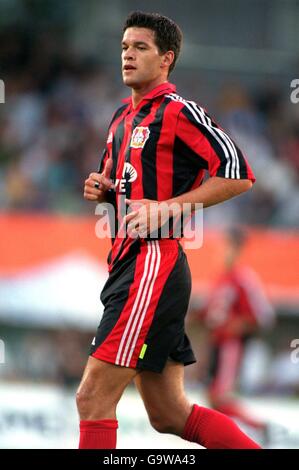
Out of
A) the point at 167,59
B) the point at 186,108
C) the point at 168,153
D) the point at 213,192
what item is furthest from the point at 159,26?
the point at 213,192

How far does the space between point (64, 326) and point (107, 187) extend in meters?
7.10

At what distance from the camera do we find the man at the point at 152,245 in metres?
4.79

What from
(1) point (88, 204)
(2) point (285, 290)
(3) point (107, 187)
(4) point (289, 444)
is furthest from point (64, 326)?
(3) point (107, 187)

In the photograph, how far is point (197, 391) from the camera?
1127 centimetres

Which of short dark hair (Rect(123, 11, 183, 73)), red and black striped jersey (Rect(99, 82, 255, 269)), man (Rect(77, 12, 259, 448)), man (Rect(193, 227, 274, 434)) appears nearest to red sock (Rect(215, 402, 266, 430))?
man (Rect(193, 227, 274, 434))

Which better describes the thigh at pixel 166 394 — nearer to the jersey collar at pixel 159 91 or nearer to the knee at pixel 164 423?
the knee at pixel 164 423

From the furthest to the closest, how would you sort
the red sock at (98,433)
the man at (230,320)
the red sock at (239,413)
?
the man at (230,320), the red sock at (239,413), the red sock at (98,433)

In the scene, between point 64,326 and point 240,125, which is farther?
point 240,125

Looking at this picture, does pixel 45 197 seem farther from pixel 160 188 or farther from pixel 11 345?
pixel 160 188

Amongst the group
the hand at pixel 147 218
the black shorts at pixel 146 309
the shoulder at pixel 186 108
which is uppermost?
the shoulder at pixel 186 108

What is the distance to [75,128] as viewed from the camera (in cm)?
1385

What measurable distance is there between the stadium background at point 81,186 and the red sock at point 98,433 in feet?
14.9

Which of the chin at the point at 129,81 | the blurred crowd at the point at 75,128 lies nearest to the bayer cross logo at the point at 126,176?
the chin at the point at 129,81

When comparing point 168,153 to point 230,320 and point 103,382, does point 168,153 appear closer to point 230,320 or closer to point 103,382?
point 103,382
